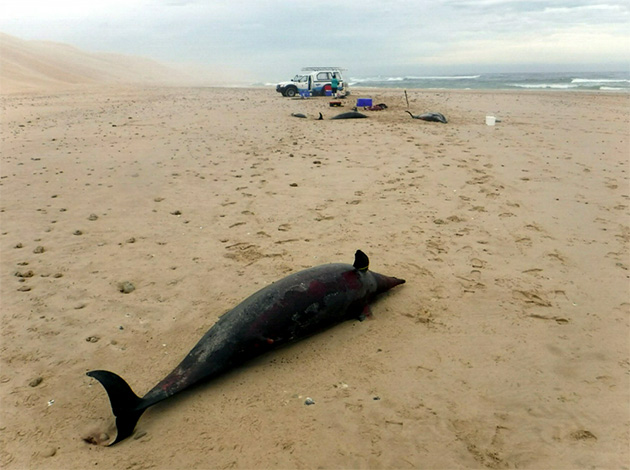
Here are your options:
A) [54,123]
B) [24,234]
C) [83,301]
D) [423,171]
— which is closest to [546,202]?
[423,171]

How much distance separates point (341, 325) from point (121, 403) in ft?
6.27

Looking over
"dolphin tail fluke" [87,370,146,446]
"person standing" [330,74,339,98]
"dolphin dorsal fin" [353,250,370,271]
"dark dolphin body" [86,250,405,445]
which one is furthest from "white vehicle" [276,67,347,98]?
"dolphin tail fluke" [87,370,146,446]

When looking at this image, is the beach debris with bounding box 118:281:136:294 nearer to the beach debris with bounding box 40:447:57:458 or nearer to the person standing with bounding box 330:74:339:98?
the beach debris with bounding box 40:447:57:458

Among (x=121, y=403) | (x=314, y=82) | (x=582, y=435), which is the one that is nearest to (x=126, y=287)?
(x=121, y=403)

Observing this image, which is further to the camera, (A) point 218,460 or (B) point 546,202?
(B) point 546,202

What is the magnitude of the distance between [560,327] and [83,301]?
457 centimetres

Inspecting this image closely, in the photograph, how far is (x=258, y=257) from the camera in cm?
488

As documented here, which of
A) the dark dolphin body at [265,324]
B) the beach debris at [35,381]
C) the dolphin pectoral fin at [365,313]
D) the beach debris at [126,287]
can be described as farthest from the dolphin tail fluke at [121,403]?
the dolphin pectoral fin at [365,313]

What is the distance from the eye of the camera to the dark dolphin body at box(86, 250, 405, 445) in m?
2.78

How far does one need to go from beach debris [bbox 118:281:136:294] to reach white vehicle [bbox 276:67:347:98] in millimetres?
23388

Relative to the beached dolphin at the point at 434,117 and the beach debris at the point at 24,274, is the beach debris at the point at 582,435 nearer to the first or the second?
the beach debris at the point at 24,274

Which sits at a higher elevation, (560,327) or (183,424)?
(560,327)

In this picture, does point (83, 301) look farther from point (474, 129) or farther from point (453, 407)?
point (474, 129)

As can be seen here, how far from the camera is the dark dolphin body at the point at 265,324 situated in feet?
9.13
